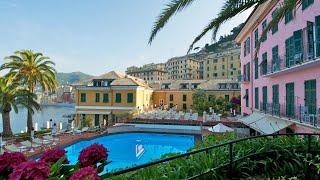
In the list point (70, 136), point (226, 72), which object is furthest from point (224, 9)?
point (226, 72)

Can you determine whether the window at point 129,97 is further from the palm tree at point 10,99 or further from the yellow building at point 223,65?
the yellow building at point 223,65

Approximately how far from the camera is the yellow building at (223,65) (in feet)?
318

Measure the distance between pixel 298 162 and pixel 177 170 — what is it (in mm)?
2580

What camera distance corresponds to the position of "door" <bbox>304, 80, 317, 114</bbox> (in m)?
15.5

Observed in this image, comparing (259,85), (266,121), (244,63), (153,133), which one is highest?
(244,63)

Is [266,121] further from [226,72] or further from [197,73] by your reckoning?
[197,73]

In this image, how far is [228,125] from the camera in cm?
3017

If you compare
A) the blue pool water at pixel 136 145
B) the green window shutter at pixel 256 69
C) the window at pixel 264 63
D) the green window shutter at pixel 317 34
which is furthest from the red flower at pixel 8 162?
the green window shutter at pixel 256 69

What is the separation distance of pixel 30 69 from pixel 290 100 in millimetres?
22019

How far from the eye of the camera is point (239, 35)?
3397 cm

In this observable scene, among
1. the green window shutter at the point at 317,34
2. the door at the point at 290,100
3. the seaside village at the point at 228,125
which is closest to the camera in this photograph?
the seaside village at the point at 228,125

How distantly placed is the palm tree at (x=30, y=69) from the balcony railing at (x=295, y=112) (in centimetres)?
1999

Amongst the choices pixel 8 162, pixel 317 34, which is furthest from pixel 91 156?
pixel 317 34

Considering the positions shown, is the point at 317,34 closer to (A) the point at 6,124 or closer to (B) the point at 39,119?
(A) the point at 6,124
